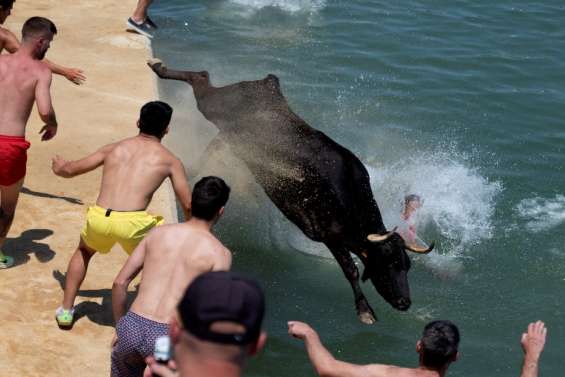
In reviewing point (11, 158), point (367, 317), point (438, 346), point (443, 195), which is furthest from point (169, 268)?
point (443, 195)

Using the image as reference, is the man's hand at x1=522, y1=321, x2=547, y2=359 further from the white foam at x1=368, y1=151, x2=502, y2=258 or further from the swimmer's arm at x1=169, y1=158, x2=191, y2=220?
the white foam at x1=368, y1=151, x2=502, y2=258

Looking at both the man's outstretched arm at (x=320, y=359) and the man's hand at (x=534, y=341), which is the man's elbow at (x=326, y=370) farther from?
the man's hand at (x=534, y=341)

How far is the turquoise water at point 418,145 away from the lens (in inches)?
413

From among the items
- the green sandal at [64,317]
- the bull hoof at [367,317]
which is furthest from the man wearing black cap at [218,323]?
the bull hoof at [367,317]

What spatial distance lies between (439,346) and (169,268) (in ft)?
5.42

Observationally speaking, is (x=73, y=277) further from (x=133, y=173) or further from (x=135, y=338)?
(x=135, y=338)

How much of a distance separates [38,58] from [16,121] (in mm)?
526

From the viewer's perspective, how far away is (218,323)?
3.18 meters

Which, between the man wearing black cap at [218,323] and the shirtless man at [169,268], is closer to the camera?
the man wearing black cap at [218,323]

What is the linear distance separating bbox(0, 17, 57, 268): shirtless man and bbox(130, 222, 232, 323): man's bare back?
2.47 metres

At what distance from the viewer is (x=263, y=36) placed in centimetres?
1819

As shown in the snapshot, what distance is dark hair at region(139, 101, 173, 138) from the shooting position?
291 inches

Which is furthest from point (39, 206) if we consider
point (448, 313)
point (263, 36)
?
point (263, 36)

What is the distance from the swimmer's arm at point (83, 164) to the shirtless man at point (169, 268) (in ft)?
4.77
